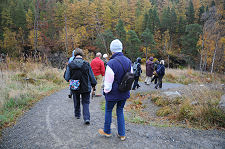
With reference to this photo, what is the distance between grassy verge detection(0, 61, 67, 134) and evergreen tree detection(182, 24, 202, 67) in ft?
120

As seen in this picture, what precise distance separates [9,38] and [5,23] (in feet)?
22.0

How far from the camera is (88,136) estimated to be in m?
3.48

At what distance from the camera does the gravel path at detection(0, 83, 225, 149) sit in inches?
125

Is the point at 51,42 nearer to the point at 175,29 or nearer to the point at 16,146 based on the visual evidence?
the point at 175,29

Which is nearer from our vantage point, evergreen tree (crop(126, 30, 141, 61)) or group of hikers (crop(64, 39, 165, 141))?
group of hikers (crop(64, 39, 165, 141))

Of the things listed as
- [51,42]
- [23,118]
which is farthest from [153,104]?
[51,42]

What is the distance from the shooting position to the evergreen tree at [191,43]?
37781 mm

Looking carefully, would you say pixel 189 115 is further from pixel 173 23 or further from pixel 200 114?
pixel 173 23

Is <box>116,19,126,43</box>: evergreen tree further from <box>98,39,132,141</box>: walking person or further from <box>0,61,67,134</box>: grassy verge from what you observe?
<box>98,39,132,141</box>: walking person

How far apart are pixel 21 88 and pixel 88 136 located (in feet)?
17.0

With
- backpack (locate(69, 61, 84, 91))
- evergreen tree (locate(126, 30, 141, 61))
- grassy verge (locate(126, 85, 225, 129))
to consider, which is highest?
evergreen tree (locate(126, 30, 141, 61))

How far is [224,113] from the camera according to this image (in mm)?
4203

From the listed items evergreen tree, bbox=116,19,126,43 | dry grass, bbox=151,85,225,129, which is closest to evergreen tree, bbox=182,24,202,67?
evergreen tree, bbox=116,19,126,43

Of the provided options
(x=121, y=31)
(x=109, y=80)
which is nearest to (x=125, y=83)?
(x=109, y=80)
